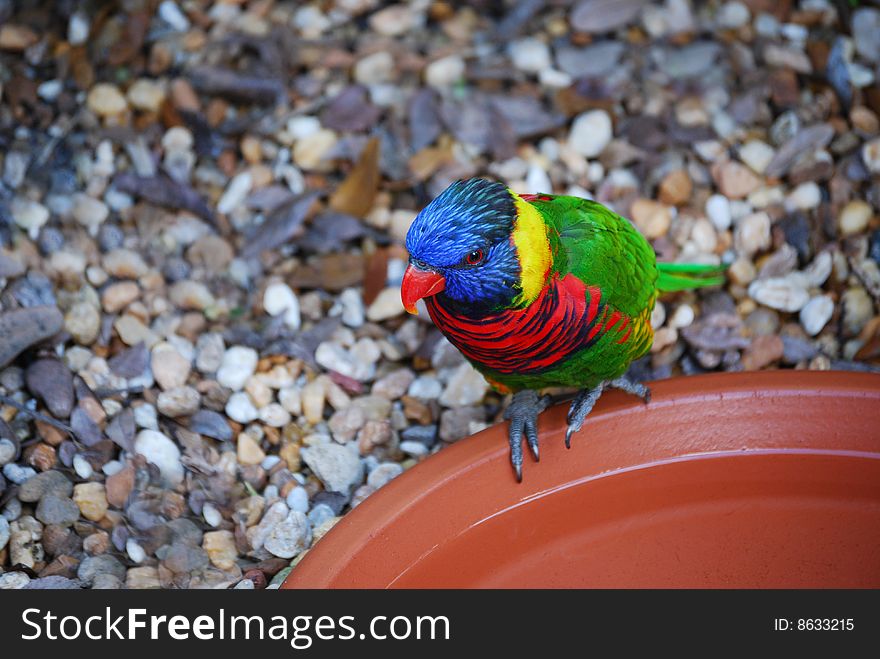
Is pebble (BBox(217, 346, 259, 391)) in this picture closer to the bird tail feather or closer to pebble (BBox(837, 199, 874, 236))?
the bird tail feather

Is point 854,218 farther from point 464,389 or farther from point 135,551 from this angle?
point 135,551

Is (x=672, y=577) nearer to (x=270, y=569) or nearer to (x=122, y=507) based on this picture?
(x=270, y=569)

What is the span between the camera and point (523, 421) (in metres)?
2.05

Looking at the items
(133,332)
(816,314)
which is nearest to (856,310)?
(816,314)

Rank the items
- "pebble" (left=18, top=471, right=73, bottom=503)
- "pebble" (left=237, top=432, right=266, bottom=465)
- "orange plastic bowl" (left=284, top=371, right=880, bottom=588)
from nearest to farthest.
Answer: "orange plastic bowl" (left=284, top=371, right=880, bottom=588) → "pebble" (left=18, top=471, right=73, bottom=503) → "pebble" (left=237, top=432, right=266, bottom=465)

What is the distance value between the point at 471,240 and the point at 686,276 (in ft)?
3.54

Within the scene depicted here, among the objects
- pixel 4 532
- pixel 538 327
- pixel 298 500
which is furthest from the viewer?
pixel 298 500

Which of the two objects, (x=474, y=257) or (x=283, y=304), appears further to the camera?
(x=283, y=304)

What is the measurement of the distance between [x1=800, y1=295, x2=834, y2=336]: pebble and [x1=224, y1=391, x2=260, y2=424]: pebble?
1.62 m

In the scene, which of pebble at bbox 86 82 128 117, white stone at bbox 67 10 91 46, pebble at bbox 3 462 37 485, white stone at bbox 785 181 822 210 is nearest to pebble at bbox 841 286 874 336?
white stone at bbox 785 181 822 210

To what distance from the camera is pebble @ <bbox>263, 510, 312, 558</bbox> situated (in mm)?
2123

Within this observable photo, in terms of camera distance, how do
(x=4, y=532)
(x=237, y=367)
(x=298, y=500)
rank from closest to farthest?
(x=4, y=532), (x=298, y=500), (x=237, y=367)

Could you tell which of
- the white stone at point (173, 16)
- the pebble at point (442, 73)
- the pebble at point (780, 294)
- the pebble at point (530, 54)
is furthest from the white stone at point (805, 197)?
the white stone at point (173, 16)

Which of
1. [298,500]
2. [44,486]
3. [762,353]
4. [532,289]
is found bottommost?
[762,353]
